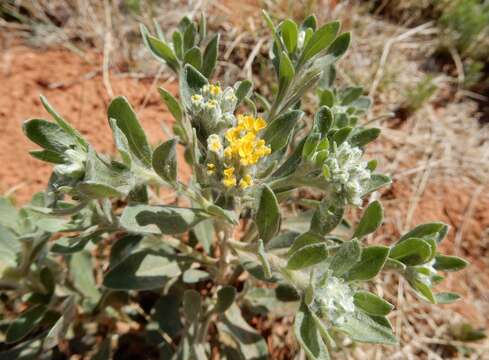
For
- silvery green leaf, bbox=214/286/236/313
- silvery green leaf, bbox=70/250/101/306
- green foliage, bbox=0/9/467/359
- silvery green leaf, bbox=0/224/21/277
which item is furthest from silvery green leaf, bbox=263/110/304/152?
silvery green leaf, bbox=0/224/21/277

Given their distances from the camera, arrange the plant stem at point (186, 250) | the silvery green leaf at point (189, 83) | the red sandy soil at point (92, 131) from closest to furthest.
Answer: the silvery green leaf at point (189, 83)
the plant stem at point (186, 250)
the red sandy soil at point (92, 131)

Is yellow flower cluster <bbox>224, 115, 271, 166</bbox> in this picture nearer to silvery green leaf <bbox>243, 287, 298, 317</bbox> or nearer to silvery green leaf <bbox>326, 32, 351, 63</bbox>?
silvery green leaf <bbox>326, 32, 351, 63</bbox>

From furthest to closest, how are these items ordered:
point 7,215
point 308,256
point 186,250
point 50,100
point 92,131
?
1. point 50,100
2. point 92,131
3. point 186,250
4. point 7,215
5. point 308,256

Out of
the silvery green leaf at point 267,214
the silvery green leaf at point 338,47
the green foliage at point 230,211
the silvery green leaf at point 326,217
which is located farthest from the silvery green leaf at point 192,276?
the silvery green leaf at point 338,47

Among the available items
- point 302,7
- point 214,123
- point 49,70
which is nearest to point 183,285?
point 214,123

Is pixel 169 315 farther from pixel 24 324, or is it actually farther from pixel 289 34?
pixel 289 34

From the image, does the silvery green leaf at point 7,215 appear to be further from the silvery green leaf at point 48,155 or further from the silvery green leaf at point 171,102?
the silvery green leaf at point 171,102

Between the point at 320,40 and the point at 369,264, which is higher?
the point at 320,40

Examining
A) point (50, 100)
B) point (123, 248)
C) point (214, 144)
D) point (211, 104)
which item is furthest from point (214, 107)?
point (50, 100)
